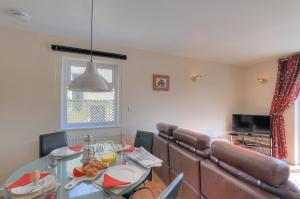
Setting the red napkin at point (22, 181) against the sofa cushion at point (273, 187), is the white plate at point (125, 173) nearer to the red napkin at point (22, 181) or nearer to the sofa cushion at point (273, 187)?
the red napkin at point (22, 181)

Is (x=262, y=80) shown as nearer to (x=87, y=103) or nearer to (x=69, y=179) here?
(x=87, y=103)

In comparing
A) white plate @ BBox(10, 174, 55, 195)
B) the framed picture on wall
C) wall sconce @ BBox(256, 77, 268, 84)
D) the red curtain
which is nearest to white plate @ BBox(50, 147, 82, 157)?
white plate @ BBox(10, 174, 55, 195)

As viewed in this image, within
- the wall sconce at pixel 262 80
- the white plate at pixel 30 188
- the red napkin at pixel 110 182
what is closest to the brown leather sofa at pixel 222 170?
the red napkin at pixel 110 182

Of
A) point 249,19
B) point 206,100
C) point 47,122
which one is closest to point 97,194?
point 47,122

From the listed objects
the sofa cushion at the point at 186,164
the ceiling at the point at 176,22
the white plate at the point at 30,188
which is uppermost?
the ceiling at the point at 176,22

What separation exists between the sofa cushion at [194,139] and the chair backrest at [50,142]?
1.63 m

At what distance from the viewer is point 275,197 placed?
112cm

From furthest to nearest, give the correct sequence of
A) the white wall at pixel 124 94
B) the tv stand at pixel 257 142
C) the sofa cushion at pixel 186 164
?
the tv stand at pixel 257 142
the white wall at pixel 124 94
the sofa cushion at pixel 186 164

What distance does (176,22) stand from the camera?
2373mm

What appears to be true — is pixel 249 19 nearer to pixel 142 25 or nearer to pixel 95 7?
pixel 142 25

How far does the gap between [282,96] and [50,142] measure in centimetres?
474

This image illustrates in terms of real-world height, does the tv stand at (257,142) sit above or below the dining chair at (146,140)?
below

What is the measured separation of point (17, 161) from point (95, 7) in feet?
8.57

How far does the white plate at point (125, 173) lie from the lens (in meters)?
1.33
